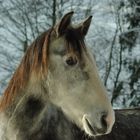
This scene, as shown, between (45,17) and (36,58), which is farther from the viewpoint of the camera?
(45,17)

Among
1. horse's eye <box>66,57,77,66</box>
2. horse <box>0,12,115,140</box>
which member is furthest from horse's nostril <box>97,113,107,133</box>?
horse's eye <box>66,57,77,66</box>

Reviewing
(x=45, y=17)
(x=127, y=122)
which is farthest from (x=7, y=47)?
(x=127, y=122)

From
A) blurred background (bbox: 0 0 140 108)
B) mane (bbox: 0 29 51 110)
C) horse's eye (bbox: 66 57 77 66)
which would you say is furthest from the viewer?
blurred background (bbox: 0 0 140 108)

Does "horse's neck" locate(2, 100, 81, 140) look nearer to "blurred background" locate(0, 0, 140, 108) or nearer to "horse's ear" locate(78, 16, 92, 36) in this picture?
"horse's ear" locate(78, 16, 92, 36)

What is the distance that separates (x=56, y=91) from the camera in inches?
175

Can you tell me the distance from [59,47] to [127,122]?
1856 millimetres

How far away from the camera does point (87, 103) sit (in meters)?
4.27

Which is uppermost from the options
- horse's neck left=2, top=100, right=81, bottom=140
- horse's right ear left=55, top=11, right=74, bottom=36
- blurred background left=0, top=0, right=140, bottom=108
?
horse's right ear left=55, top=11, right=74, bottom=36

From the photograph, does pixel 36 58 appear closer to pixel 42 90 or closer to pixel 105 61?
pixel 42 90

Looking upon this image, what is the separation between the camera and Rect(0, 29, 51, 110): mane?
4.48m

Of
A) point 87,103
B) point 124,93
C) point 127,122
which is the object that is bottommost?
point 124,93

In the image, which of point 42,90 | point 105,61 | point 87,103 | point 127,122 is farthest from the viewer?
point 105,61

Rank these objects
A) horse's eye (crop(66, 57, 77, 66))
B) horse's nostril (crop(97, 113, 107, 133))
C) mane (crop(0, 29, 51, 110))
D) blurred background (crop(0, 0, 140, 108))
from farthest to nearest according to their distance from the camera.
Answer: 1. blurred background (crop(0, 0, 140, 108))
2. mane (crop(0, 29, 51, 110))
3. horse's eye (crop(66, 57, 77, 66))
4. horse's nostril (crop(97, 113, 107, 133))

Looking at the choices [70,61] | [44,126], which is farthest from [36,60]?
[44,126]
